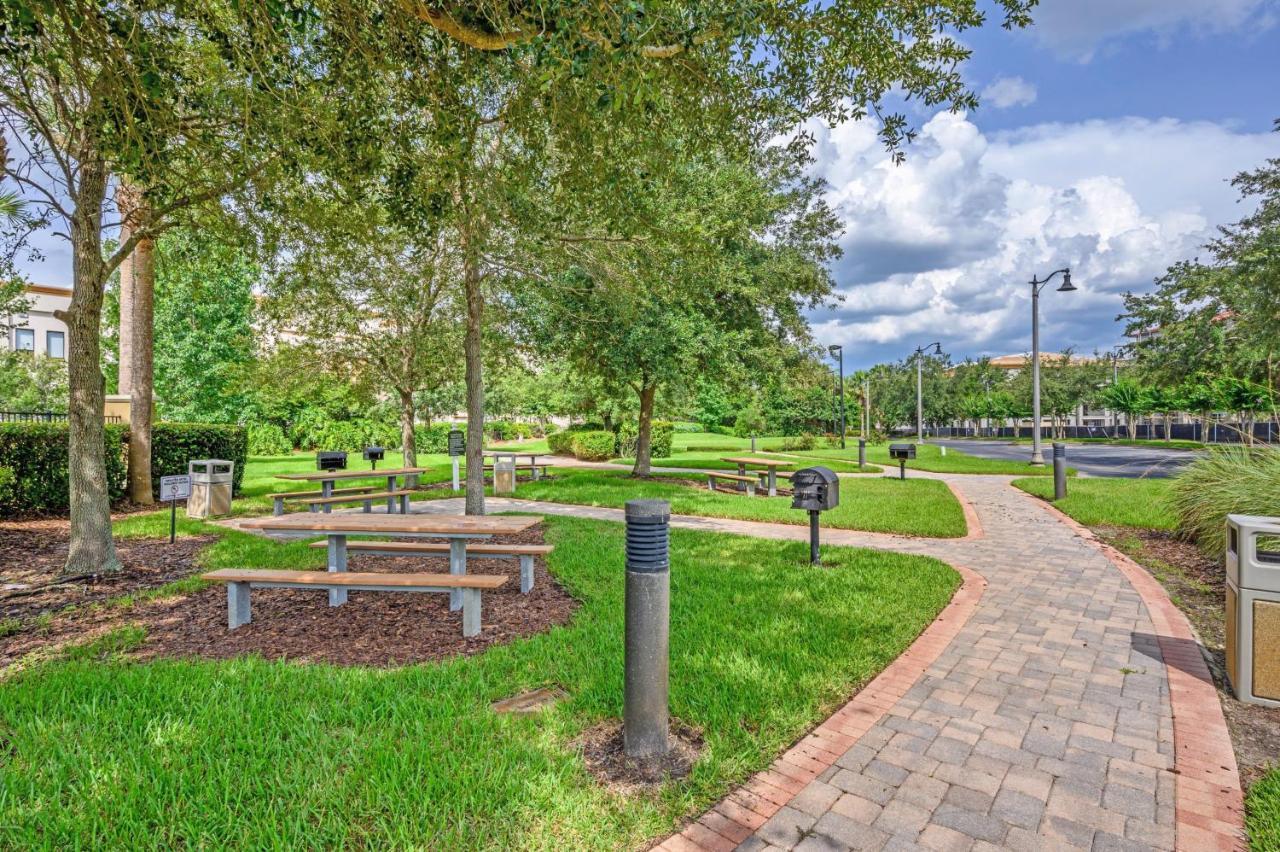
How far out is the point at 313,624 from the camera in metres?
4.75

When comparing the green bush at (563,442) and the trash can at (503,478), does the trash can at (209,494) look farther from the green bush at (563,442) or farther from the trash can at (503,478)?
the green bush at (563,442)

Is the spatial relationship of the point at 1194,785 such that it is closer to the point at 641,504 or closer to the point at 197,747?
the point at 641,504

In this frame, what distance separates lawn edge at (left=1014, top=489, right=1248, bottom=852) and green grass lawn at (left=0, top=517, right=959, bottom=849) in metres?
1.45

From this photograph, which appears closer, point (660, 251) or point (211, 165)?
point (211, 165)

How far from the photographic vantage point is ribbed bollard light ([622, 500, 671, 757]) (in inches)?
109

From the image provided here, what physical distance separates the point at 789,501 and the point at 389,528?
29.1 ft

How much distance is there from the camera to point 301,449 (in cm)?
3094

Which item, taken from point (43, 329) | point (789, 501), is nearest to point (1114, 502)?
point (789, 501)

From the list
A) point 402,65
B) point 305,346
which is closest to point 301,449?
point 305,346

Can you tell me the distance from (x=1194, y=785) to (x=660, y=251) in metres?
7.31

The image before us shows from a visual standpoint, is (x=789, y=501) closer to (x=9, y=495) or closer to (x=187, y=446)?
(x=187, y=446)

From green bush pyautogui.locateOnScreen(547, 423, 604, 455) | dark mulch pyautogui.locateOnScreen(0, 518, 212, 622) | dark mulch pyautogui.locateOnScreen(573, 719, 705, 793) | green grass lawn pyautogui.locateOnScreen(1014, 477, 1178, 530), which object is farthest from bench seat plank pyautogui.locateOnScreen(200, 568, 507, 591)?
green bush pyautogui.locateOnScreen(547, 423, 604, 455)

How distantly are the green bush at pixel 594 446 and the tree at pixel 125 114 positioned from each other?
18.8 m

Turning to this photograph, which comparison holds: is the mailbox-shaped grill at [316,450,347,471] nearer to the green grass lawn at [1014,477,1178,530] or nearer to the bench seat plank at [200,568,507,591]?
the bench seat plank at [200,568,507,591]
